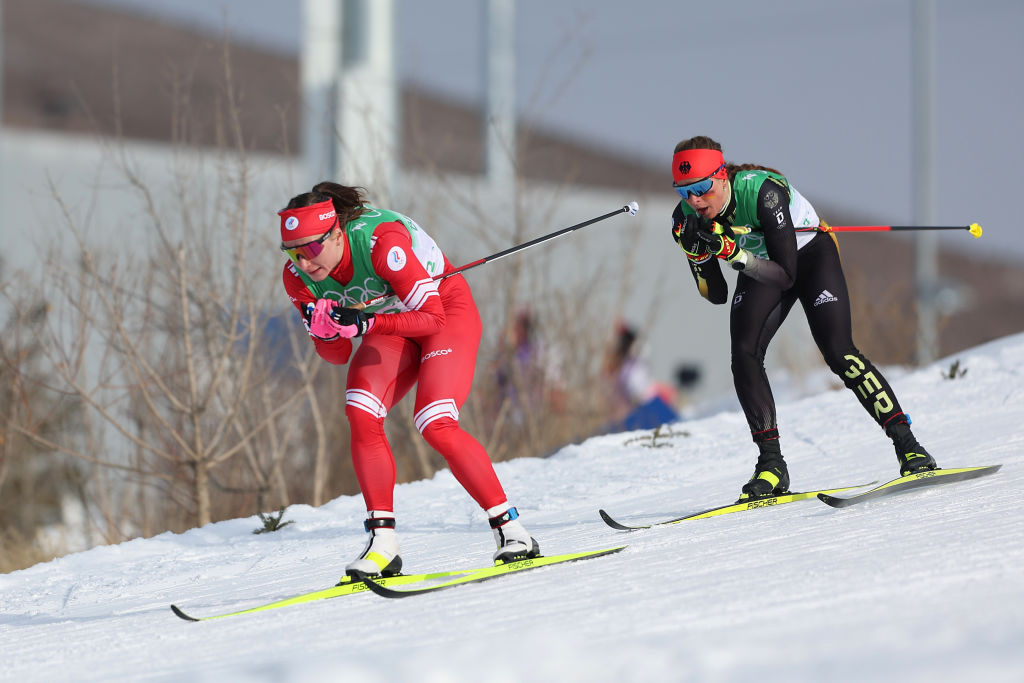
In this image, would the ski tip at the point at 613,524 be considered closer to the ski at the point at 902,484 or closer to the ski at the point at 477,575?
the ski at the point at 477,575

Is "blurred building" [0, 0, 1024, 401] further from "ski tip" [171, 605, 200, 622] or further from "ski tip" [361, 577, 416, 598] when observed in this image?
"ski tip" [361, 577, 416, 598]

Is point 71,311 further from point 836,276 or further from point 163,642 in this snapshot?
point 836,276

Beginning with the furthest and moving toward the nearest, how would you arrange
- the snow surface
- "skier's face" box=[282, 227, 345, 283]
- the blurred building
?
1. the blurred building
2. "skier's face" box=[282, 227, 345, 283]
3. the snow surface

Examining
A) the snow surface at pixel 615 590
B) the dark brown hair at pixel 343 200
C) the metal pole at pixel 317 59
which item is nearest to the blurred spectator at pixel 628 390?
the snow surface at pixel 615 590

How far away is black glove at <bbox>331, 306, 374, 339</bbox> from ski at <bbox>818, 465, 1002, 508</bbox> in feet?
6.53

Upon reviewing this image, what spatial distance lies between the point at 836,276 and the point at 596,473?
240 centimetres

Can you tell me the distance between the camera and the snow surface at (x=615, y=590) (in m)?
3.16

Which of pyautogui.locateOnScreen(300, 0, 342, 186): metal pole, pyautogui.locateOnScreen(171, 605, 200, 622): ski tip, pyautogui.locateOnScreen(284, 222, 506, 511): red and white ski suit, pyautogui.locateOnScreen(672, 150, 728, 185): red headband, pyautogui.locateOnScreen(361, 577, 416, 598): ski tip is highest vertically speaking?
pyautogui.locateOnScreen(300, 0, 342, 186): metal pole

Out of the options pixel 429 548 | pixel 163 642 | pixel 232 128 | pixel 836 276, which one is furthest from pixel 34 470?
pixel 836 276

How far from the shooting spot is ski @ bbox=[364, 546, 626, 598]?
4293 millimetres

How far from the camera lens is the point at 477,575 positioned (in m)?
4.47

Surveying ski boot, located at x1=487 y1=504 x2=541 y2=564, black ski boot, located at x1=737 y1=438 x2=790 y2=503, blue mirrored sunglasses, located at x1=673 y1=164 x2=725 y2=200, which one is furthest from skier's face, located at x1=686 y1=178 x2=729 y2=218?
ski boot, located at x1=487 y1=504 x2=541 y2=564

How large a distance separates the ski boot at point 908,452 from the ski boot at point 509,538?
1752 mm

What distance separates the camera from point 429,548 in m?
5.77
